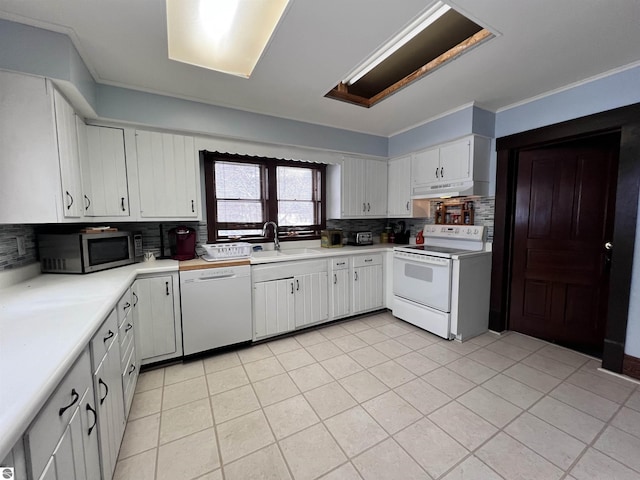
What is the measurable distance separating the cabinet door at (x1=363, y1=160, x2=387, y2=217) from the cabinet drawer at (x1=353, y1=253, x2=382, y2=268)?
2.16 ft

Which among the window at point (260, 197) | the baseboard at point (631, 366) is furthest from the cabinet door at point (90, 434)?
the baseboard at point (631, 366)

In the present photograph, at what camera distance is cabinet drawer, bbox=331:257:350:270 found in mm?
3098

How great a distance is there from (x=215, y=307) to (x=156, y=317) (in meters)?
0.46

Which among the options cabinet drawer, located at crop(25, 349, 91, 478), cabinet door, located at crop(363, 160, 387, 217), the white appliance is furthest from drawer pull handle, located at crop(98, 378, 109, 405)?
cabinet door, located at crop(363, 160, 387, 217)

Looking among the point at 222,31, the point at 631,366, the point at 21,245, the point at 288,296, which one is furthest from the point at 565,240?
the point at 21,245

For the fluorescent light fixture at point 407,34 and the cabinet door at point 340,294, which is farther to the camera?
the cabinet door at point 340,294

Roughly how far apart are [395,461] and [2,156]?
277 cm

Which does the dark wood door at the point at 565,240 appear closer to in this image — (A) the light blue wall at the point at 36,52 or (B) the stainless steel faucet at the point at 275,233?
(B) the stainless steel faucet at the point at 275,233

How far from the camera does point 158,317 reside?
7.38ft

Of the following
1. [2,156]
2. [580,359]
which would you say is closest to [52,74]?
[2,156]

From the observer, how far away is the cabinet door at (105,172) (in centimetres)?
219

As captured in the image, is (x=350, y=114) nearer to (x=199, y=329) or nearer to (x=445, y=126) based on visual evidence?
(x=445, y=126)

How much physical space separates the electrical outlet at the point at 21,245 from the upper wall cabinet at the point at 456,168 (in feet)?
12.1

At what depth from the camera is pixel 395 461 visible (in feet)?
4.70
